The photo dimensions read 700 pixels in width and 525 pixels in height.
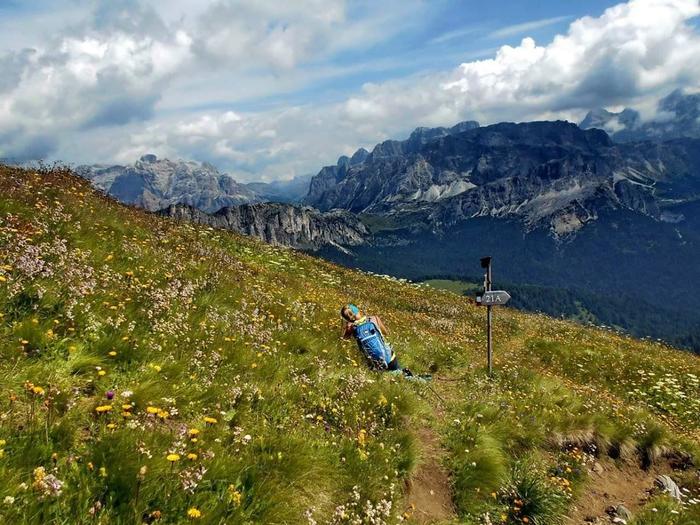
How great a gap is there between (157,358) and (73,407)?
6.40 feet

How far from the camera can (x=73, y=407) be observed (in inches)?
203

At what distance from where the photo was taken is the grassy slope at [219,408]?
14.3ft

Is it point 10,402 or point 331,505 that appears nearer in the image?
point 10,402

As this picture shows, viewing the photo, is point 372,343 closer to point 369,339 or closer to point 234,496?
point 369,339

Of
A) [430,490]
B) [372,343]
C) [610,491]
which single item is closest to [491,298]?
[372,343]

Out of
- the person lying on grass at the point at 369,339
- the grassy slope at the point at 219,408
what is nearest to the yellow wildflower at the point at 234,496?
the grassy slope at the point at 219,408

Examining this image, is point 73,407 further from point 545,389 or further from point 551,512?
point 545,389

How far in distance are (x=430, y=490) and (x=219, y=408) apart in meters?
3.42

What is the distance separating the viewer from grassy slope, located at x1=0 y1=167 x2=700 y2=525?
437cm

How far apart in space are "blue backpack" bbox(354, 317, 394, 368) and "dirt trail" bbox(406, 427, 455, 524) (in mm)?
3551

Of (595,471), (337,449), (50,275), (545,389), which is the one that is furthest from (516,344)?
(50,275)

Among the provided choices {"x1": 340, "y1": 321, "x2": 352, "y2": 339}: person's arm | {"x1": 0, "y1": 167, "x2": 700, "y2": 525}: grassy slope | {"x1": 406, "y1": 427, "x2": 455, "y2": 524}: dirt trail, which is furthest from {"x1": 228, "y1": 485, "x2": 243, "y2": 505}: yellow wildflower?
{"x1": 340, "y1": 321, "x2": 352, "y2": 339}: person's arm

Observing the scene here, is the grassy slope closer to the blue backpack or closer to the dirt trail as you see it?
the dirt trail

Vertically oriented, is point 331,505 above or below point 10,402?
below
